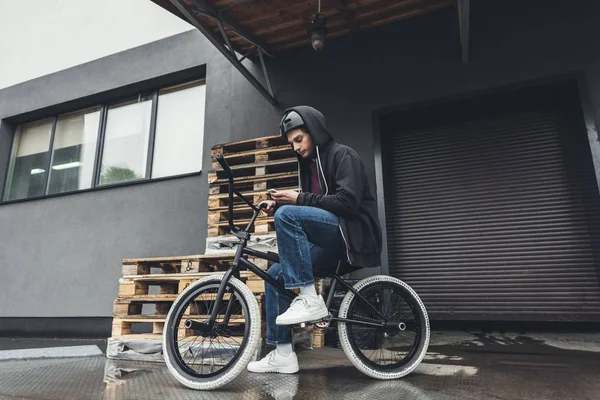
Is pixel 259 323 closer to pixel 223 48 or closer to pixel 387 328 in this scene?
pixel 387 328

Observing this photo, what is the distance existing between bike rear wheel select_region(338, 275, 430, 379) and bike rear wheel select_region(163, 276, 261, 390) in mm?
672

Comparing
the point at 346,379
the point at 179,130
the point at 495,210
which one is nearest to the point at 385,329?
the point at 346,379

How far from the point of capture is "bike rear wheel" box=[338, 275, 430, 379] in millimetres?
2605

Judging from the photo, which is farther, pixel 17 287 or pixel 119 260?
pixel 17 287

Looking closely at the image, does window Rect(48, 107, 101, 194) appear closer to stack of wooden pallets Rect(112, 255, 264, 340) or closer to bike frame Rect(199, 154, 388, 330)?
stack of wooden pallets Rect(112, 255, 264, 340)

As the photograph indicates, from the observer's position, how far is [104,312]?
6297 mm

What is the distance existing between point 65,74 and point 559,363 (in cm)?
969

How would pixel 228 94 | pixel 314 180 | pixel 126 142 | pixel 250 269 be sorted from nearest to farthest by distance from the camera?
pixel 250 269 < pixel 314 180 < pixel 228 94 < pixel 126 142

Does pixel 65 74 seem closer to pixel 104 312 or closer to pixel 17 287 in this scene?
pixel 17 287

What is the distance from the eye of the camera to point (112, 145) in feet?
25.0

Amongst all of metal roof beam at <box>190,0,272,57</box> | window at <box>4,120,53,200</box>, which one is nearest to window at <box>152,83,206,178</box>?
metal roof beam at <box>190,0,272,57</box>

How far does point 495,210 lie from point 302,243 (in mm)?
3626

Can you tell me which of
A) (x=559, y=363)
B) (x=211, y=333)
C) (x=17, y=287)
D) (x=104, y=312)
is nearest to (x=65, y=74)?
(x=17, y=287)

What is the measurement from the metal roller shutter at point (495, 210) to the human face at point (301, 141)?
2.81 metres
